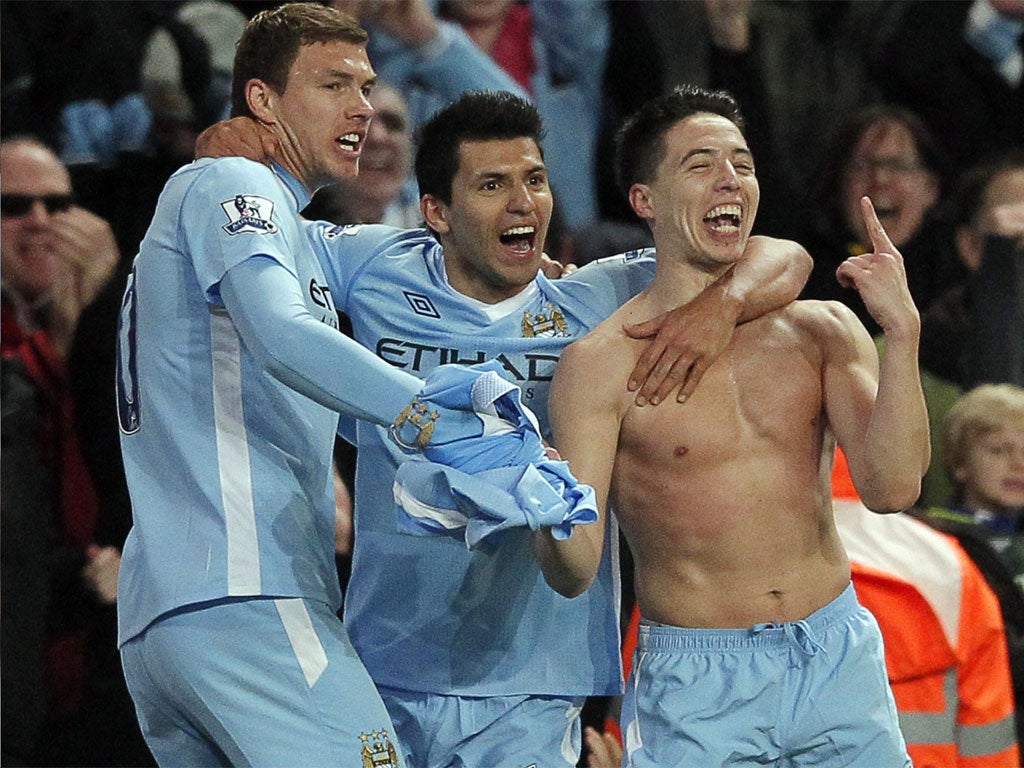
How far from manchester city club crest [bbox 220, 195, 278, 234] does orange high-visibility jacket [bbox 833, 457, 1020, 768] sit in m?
1.67

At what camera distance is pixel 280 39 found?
3.17 metres

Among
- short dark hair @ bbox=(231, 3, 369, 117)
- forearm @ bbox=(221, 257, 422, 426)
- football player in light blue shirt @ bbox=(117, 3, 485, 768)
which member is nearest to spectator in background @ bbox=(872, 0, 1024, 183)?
short dark hair @ bbox=(231, 3, 369, 117)

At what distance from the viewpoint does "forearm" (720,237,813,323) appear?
338 cm

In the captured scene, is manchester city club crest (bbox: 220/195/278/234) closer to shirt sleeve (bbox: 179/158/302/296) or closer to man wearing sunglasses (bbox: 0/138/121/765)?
shirt sleeve (bbox: 179/158/302/296)

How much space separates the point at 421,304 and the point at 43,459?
5.73ft

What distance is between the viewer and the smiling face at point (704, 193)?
3.40 meters

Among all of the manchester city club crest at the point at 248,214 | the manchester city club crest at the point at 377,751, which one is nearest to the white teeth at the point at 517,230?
the manchester city club crest at the point at 248,214

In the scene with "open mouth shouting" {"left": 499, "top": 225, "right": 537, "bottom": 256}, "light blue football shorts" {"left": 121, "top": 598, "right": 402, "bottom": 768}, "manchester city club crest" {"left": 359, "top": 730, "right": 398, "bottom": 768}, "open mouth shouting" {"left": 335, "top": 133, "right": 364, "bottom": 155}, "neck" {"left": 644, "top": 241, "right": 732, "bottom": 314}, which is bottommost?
"manchester city club crest" {"left": 359, "top": 730, "right": 398, "bottom": 768}

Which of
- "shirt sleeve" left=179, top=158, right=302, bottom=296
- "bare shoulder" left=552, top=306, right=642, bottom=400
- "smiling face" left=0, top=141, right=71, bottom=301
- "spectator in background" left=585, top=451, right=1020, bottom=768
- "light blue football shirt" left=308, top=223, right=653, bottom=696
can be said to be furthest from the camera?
"smiling face" left=0, top=141, right=71, bottom=301

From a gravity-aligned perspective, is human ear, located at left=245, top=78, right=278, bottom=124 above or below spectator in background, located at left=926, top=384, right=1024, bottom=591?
above

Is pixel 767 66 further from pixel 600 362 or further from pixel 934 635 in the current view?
pixel 600 362

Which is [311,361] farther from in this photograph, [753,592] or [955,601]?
[955,601]

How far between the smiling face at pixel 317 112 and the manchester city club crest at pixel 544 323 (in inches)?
21.0

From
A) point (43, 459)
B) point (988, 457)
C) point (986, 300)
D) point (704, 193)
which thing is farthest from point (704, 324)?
point (43, 459)
